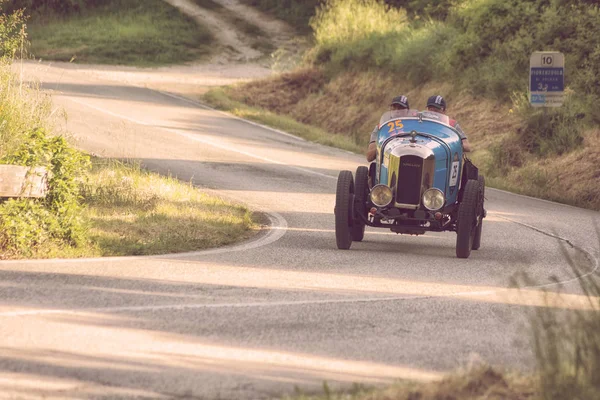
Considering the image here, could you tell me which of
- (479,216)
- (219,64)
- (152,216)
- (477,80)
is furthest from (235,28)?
(479,216)

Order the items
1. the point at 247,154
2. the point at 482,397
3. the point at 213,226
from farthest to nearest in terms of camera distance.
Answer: the point at 247,154
the point at 213,226
the point at 482,397

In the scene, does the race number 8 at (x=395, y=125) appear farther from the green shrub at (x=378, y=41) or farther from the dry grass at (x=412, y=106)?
the green shrub at (x=378, y=41)

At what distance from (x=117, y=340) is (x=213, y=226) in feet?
22.5

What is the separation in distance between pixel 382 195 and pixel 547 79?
12.5 m

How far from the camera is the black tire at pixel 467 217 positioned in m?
13.4

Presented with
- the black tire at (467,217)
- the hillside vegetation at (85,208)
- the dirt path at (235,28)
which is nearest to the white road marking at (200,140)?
the hillside vegetation at (85,208)

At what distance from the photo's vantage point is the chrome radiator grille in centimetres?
1343

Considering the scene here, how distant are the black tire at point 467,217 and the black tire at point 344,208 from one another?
130 cm

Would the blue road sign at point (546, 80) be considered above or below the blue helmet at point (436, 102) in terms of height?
above

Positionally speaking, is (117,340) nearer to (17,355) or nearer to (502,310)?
(17,355)

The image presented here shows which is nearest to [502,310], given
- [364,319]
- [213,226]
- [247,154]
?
[364,319]

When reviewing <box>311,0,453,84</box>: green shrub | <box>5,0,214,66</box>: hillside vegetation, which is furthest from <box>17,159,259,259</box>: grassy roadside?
<box>5,0,214,66</box>: hillside vegetation

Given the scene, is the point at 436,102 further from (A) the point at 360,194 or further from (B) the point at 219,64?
(B) the point at 219,64

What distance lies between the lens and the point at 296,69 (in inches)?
1666
